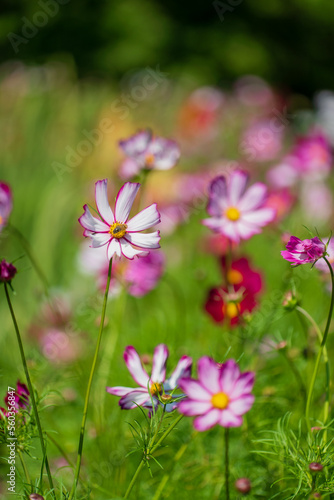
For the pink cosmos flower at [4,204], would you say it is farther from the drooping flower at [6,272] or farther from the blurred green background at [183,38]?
the blurred green background at [183,38]

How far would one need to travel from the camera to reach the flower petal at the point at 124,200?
49 cm

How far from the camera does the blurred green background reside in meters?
4.55

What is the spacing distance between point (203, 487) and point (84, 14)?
4.71 m

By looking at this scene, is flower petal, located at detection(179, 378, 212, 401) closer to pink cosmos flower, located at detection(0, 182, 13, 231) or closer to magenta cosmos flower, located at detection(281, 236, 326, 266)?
magenta cosmos flower, located at detection(281, 236, 326, 266)

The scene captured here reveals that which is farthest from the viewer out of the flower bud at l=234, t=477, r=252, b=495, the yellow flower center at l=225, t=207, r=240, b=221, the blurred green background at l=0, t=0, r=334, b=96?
the blurred green background at l=0, t=0, r=334, b=96

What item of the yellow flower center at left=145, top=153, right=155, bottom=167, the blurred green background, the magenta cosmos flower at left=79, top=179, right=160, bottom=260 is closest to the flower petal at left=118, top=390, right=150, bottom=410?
the magenta cosmos flower at left=79, top=179, right=160, bottom=260

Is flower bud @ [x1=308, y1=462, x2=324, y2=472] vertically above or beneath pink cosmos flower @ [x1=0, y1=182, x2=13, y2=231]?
beneath

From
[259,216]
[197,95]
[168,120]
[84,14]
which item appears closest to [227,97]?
[197,95]

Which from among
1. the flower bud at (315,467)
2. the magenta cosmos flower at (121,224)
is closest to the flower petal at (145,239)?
the magenta cosmos flower at (121,224)

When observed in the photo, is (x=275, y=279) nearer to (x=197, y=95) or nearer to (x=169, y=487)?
(x=169, y=487)

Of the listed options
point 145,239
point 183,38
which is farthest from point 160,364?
point 183,38

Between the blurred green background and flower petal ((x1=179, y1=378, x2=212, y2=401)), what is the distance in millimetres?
4150

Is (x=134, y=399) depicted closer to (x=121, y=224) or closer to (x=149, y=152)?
(x=121, y=224)

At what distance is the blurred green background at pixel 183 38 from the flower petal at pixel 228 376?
4.14 m
